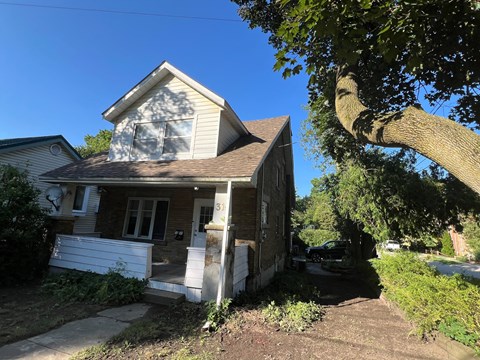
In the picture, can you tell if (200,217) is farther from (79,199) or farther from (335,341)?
(79,199)

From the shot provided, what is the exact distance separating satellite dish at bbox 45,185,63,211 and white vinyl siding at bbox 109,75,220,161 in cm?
212

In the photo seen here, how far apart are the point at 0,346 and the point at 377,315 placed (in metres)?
8.54

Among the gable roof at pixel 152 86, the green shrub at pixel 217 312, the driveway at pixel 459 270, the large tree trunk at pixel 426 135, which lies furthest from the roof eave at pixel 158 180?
the driveway at pixel 459 270

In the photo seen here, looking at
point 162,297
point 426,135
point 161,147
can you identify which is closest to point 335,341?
point 162,297

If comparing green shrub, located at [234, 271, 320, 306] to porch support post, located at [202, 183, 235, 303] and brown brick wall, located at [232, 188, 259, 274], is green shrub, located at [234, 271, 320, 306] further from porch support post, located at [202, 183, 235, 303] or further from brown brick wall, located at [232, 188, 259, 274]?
brown brick wall, located at [232, 188, 259, 274]

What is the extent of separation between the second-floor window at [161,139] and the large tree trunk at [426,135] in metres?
6.38

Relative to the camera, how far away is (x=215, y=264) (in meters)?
6.64

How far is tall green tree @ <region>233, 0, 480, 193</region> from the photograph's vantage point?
3.14m

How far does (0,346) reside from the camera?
14.5 feet

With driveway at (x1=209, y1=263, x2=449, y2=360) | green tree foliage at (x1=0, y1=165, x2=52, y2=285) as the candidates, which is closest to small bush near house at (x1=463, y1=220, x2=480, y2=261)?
driveway at (x1=209, y1=263, x2=449, y2=360)

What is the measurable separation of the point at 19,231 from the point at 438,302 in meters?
10.7

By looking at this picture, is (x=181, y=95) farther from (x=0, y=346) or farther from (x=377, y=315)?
(x=377, y=315)

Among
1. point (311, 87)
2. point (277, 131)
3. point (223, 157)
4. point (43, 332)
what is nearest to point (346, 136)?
point (311, 87)

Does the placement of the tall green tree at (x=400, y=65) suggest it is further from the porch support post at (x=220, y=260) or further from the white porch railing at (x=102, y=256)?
the white porch railing at (x=102, y=256)
